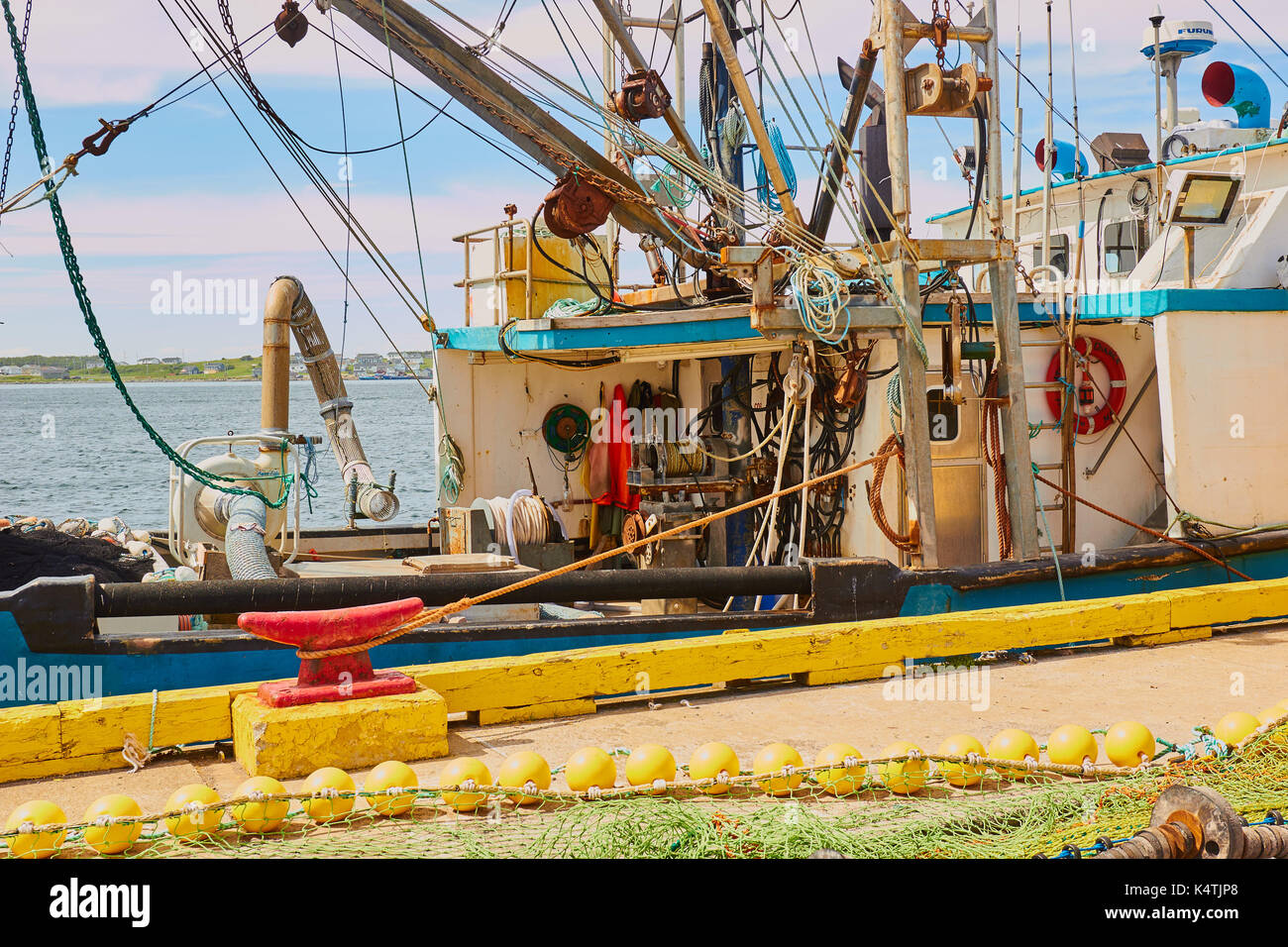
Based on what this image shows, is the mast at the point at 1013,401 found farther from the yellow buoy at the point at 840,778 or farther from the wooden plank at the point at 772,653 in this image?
the yellow buoy at the point at 840,778

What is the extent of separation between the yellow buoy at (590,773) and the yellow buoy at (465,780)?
33 cm

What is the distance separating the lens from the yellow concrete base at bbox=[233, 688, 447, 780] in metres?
4.80

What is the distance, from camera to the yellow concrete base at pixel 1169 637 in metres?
7.43

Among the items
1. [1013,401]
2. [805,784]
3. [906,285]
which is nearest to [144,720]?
[805,784]

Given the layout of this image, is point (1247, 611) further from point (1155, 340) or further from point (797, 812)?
point (797, 812)

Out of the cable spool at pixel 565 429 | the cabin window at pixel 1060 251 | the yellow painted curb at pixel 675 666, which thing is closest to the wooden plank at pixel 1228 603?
the yellow painted curb at pixel 675 666

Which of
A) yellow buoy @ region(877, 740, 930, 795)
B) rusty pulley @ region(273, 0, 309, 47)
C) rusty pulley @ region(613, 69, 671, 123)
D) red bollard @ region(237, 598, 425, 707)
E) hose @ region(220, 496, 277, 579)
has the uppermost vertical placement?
rusty pulley @ region(273, 0, 309, 47)

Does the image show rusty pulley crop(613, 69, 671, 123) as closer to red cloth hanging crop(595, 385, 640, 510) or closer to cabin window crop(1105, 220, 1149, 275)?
red cloth hanging crop(595, 385, 640, 510)

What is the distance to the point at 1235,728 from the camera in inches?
192

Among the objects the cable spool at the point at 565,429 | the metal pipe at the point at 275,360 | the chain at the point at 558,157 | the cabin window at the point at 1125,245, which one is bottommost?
the cable spool at the point at 565,429

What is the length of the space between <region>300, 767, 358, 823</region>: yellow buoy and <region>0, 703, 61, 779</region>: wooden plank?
149 cm

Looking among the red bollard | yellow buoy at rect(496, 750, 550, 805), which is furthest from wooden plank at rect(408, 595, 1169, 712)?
yellow buoy at rect(496, 750, 550, 805)
